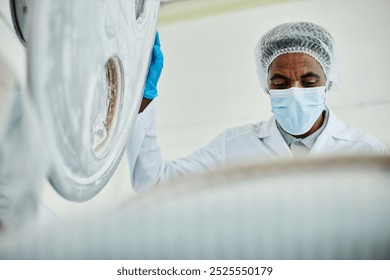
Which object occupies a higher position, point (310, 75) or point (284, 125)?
point (310, 75)

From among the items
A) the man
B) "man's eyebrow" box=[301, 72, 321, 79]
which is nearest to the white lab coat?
the man

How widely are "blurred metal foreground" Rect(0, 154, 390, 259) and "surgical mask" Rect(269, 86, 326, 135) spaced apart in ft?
0.35

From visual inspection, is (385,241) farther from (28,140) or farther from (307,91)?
(28,140)

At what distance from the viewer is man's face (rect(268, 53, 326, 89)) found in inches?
51.5

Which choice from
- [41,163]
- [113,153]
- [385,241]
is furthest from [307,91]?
[41,163]

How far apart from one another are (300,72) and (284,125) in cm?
15

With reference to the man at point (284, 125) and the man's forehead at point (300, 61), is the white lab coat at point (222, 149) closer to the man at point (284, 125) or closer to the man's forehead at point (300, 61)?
the man at point (284, 125)

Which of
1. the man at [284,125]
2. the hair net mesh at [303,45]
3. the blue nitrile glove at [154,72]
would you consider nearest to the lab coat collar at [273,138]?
the man at [284,125]

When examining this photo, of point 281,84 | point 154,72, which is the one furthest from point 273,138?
point 154,72

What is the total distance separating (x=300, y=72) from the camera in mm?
1310

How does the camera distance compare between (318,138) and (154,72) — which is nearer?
(318,138)

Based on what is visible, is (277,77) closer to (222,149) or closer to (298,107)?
(298,107)

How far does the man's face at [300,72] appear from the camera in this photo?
131 cm
